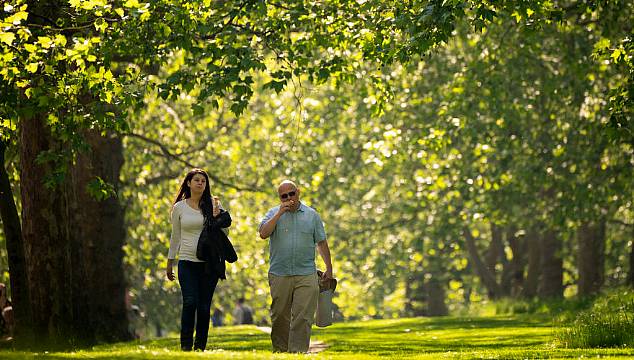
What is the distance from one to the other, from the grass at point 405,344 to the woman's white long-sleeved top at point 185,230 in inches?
42.0

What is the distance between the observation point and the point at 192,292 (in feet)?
42.4

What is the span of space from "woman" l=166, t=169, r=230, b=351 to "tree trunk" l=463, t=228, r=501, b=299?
1040 inches

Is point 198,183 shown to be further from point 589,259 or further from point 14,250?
point 589,259

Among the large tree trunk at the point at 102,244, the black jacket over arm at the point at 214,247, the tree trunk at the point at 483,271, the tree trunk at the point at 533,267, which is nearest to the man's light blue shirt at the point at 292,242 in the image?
the black jacket over arm at the point at 214,247

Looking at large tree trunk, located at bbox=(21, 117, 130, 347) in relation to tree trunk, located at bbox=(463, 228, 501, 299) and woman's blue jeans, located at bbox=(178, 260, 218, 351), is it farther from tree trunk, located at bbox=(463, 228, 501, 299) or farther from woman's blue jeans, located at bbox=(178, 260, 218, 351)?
tree trunk, located at bbox=(463, 228, 501, 299)

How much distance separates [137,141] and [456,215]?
31.5 feet

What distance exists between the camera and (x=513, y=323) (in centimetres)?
2269

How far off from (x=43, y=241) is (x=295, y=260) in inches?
178

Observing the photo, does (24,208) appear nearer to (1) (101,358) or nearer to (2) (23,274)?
(2) (23,274)

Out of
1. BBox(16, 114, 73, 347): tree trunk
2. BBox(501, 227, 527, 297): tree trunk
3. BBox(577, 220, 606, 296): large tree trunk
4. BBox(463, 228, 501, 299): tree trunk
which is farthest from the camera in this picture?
BBox(463, 228, 501, 299): tree trunk

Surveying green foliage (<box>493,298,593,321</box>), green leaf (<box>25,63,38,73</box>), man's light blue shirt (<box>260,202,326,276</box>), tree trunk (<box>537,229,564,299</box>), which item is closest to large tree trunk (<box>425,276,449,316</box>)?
tree trunk (<box>537,229,564,299</box>)

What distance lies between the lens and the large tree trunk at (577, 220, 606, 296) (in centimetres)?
2933

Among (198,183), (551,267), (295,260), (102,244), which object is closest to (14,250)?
(102,244)

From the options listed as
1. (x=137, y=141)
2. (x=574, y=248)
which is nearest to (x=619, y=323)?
(x=137, y=141)
